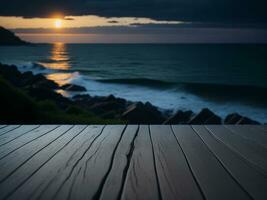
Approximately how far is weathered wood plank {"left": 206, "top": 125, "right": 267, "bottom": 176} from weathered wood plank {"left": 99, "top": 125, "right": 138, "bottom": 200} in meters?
0.85

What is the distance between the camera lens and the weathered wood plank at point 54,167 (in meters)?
2.00

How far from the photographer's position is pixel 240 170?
2439 mm

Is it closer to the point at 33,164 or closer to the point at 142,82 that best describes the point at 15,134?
the point at 33,164

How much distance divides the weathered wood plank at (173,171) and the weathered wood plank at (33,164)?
80cm

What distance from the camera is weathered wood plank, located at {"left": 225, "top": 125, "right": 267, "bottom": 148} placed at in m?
3.49

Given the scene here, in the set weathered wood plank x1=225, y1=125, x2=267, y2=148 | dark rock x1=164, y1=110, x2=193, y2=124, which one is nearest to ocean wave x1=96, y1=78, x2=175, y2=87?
dark rock x1=164, y1=110, x2=193, y2=124

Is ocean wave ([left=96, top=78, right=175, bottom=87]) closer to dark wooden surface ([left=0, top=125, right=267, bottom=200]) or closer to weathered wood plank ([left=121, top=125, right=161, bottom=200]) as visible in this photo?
dark wooden surface ([left=0, top=125, right=267, bottom=200])

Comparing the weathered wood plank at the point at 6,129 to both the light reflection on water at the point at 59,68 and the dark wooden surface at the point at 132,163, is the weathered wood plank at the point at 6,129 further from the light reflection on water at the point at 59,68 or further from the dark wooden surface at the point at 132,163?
the light reflection on water at the point at 59,68

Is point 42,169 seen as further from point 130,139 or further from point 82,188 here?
point 130,139

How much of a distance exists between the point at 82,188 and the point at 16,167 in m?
0.65

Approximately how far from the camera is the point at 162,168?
2.48 meters

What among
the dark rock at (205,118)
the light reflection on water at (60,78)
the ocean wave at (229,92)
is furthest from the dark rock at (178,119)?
the light reflection on water at (60,78)

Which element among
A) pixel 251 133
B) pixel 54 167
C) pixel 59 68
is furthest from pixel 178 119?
pixel 59 68

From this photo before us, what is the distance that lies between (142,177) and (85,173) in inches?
14.4
